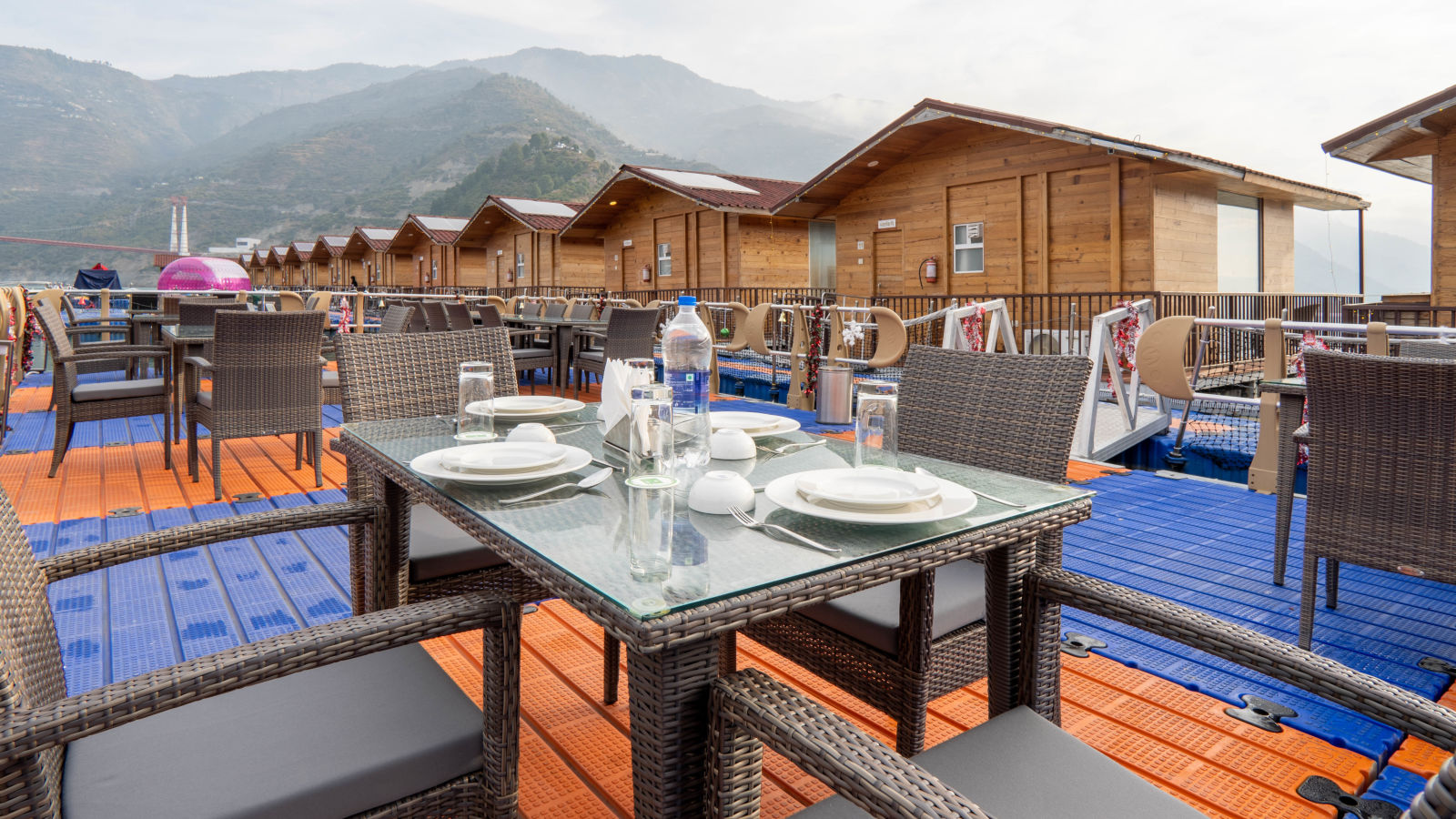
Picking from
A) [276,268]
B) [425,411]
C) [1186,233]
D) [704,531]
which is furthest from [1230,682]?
[276,268]

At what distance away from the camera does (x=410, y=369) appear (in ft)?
8.26

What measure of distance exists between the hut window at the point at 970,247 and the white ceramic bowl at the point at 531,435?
12.2m

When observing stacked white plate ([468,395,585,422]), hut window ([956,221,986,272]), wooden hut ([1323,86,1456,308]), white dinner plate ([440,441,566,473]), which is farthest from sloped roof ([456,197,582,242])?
white dinner plate ([440,441,566,473])

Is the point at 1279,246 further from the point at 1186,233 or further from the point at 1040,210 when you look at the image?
the point at 1040,210

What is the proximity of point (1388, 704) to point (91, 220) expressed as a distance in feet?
368

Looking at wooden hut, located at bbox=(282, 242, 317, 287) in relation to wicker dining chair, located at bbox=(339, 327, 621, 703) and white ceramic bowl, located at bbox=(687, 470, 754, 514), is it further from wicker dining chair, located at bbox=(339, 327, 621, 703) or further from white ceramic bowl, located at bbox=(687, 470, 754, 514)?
white ceramic bowl, located at bbox=(687, 470, 754, 514)

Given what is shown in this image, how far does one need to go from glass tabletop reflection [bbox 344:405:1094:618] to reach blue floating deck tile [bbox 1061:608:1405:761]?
819 millimetres

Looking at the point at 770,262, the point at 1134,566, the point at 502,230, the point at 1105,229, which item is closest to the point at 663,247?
the point at 770,262

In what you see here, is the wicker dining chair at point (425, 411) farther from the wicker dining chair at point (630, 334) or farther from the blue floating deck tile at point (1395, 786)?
the wicker dining chair at point (630, 334)

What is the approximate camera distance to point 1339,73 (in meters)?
64.9

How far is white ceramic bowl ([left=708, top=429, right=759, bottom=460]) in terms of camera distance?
1.68 m

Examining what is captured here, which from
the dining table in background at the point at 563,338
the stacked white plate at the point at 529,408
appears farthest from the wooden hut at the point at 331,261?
the stacked white plate at the point at 529,408

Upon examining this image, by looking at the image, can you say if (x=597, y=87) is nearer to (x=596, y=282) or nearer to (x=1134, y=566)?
(x=596, y=282)

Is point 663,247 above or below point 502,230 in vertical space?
below
